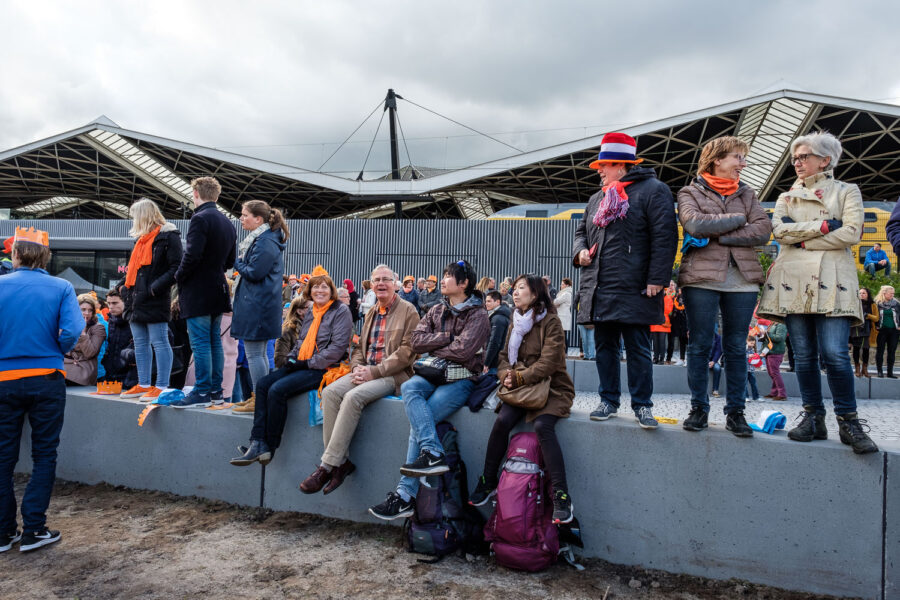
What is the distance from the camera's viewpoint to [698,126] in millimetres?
26469

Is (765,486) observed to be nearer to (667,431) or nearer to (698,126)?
(667,431)

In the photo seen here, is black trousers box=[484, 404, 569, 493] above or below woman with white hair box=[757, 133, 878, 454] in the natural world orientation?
below

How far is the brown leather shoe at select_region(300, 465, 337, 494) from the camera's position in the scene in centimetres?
375

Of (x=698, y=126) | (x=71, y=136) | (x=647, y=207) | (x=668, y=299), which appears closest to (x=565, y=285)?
(x=668, y=299)

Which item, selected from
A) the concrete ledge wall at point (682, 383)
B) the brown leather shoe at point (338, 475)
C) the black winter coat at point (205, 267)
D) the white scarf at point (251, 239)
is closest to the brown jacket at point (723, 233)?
the brown leather shoe at point (338, 475)

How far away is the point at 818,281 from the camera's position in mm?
3105

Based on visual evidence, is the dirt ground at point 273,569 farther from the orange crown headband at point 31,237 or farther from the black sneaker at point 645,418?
the orange crown headband at point 31,237

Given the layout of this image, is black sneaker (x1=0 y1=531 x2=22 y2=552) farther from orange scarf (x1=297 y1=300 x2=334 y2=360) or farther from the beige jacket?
the beige jacket

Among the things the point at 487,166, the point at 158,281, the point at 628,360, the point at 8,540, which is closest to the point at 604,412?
the point at 628,360

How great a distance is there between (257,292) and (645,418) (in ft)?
9.86

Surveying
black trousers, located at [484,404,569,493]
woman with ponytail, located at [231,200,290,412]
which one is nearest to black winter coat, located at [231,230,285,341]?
woman with ponytail, located at [231,200,290,412]

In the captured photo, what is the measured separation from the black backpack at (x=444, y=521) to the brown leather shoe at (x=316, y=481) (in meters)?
0.64

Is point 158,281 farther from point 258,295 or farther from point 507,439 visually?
point 507,439

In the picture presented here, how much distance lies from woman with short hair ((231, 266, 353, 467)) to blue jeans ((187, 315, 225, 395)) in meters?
0.79
